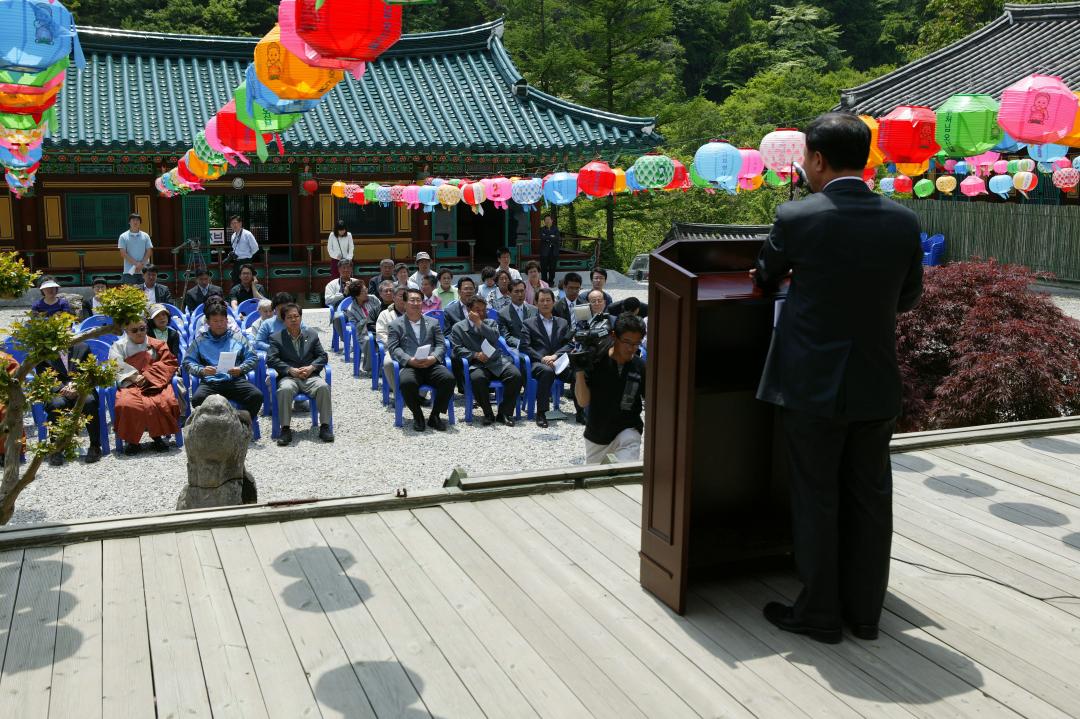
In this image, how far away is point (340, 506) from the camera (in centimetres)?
425

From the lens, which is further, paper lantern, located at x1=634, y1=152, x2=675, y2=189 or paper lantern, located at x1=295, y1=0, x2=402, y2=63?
paper lantern, located at x1=634, y1=152, x2=675, y2=189

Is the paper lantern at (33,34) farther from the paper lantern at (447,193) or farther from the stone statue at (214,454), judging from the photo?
the paper lantern at (447,193)

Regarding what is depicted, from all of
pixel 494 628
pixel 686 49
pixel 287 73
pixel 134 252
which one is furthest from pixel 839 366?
pixel 686 49

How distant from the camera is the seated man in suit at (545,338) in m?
9.90

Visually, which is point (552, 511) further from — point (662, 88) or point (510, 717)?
point (662, 88)

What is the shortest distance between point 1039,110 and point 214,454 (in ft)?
22.5

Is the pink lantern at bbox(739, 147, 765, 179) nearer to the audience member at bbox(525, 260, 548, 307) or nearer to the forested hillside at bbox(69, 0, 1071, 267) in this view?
the audience member at bbox(525, 260, 548, 307)

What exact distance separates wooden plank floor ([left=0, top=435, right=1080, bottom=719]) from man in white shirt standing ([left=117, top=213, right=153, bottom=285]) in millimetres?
13134

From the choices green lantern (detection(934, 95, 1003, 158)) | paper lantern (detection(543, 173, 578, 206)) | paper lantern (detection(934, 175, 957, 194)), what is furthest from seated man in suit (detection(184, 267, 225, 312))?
paper lantern (detection(934, 175, 957, 194))

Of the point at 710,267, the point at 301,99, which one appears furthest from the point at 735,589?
the point at 301,99

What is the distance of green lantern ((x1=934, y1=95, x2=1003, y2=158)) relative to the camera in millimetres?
9102

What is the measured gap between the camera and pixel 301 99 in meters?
6.20

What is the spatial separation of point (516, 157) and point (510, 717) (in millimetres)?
17923

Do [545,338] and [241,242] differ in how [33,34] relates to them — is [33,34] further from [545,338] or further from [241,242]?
[241,242]
